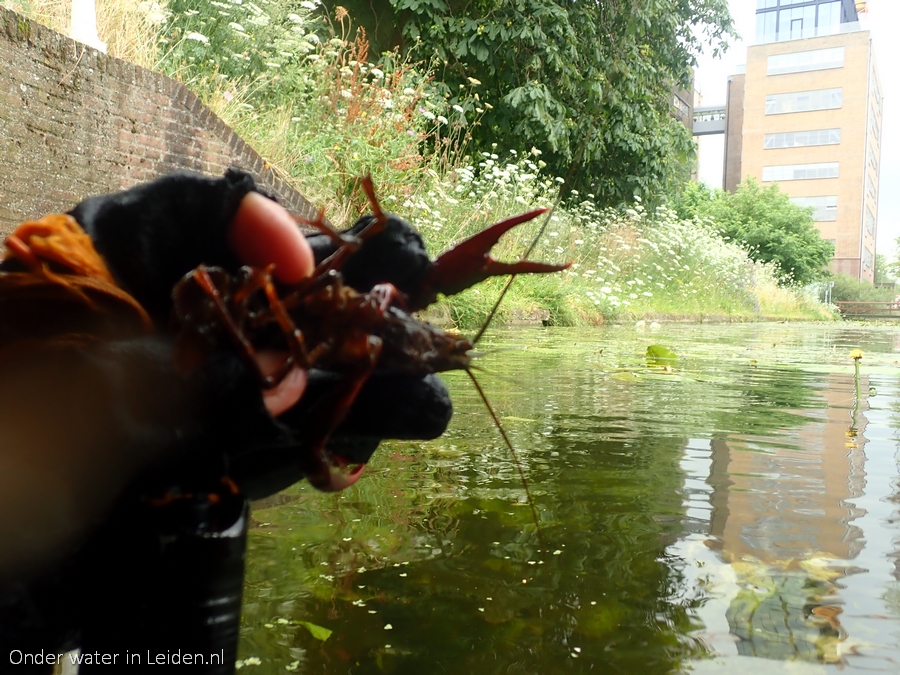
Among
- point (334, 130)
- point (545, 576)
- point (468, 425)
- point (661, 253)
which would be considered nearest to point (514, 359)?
point (468, 425)

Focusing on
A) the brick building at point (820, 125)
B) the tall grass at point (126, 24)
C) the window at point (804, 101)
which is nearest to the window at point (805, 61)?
the brick building at point (820, 125)

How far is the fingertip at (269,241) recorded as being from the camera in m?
0.61

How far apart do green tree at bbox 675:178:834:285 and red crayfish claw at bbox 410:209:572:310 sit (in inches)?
1361

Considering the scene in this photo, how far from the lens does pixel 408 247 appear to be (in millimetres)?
682

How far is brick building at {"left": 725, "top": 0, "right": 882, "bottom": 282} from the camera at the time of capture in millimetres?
52844

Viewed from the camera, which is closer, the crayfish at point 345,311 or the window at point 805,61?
the crayfish at point 345,311

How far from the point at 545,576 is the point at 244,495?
0.75 m

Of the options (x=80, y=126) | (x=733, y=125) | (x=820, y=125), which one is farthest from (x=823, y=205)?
(x=80, y=126)

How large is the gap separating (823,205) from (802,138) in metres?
4.64

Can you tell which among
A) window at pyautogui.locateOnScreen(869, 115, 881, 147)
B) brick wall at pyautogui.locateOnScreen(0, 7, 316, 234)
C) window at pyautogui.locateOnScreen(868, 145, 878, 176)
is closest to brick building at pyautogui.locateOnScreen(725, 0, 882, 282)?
window at pyautogui.locateOnScreen(869, 115, 881, 147)

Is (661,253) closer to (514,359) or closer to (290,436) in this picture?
(514,359)

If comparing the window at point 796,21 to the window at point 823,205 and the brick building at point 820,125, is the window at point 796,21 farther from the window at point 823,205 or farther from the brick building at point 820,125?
the window at point 823,205

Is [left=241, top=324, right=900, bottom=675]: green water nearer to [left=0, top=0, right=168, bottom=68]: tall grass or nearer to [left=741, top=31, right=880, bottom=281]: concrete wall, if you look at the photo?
[left=0, top=0, right=168, bottom=68]: tall grass

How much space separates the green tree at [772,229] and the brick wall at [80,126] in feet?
102
